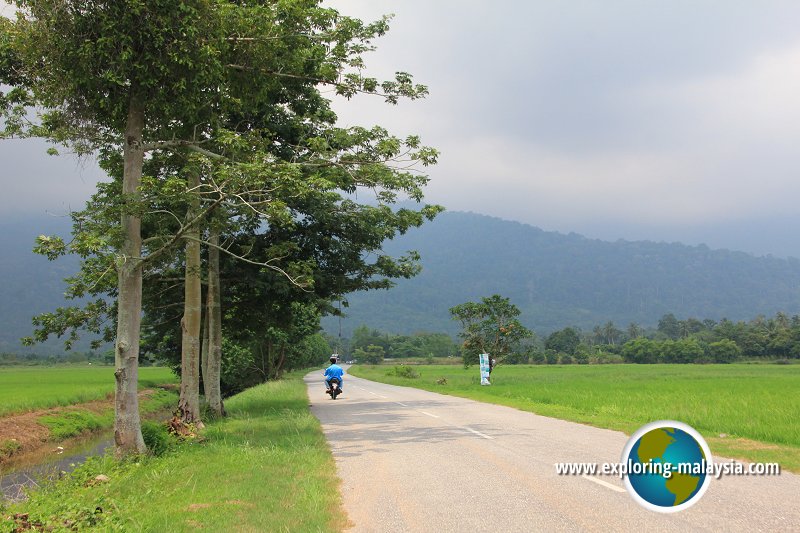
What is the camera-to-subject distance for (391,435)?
14.9 metres

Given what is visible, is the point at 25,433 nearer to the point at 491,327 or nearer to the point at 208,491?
the point at 208,491

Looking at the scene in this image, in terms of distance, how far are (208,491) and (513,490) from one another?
14.3ft

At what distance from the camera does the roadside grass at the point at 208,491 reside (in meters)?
7.12

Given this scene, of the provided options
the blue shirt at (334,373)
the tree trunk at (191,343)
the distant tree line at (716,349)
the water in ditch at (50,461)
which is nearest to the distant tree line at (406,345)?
the distant tree line at (716,349)

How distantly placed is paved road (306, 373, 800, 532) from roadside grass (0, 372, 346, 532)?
51 cm

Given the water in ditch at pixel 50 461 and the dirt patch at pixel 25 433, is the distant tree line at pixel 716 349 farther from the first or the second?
the water in ditch at pixel 50 461

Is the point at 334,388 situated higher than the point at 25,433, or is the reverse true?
the point at 334,388

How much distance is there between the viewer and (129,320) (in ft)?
38.4

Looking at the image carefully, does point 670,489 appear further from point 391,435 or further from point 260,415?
point 260,415

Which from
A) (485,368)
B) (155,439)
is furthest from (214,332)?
(485,368)

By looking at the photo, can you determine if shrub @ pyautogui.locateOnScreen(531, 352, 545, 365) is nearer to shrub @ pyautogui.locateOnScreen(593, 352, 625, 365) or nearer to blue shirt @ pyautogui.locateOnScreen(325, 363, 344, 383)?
shrub @ pyautogui.locateOnScreen(593, 352, 625, 365)

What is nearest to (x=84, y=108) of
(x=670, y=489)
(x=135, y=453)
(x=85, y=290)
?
(x=85, y=290)

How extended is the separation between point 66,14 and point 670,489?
12.3m

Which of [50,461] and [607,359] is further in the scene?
[607,359]
